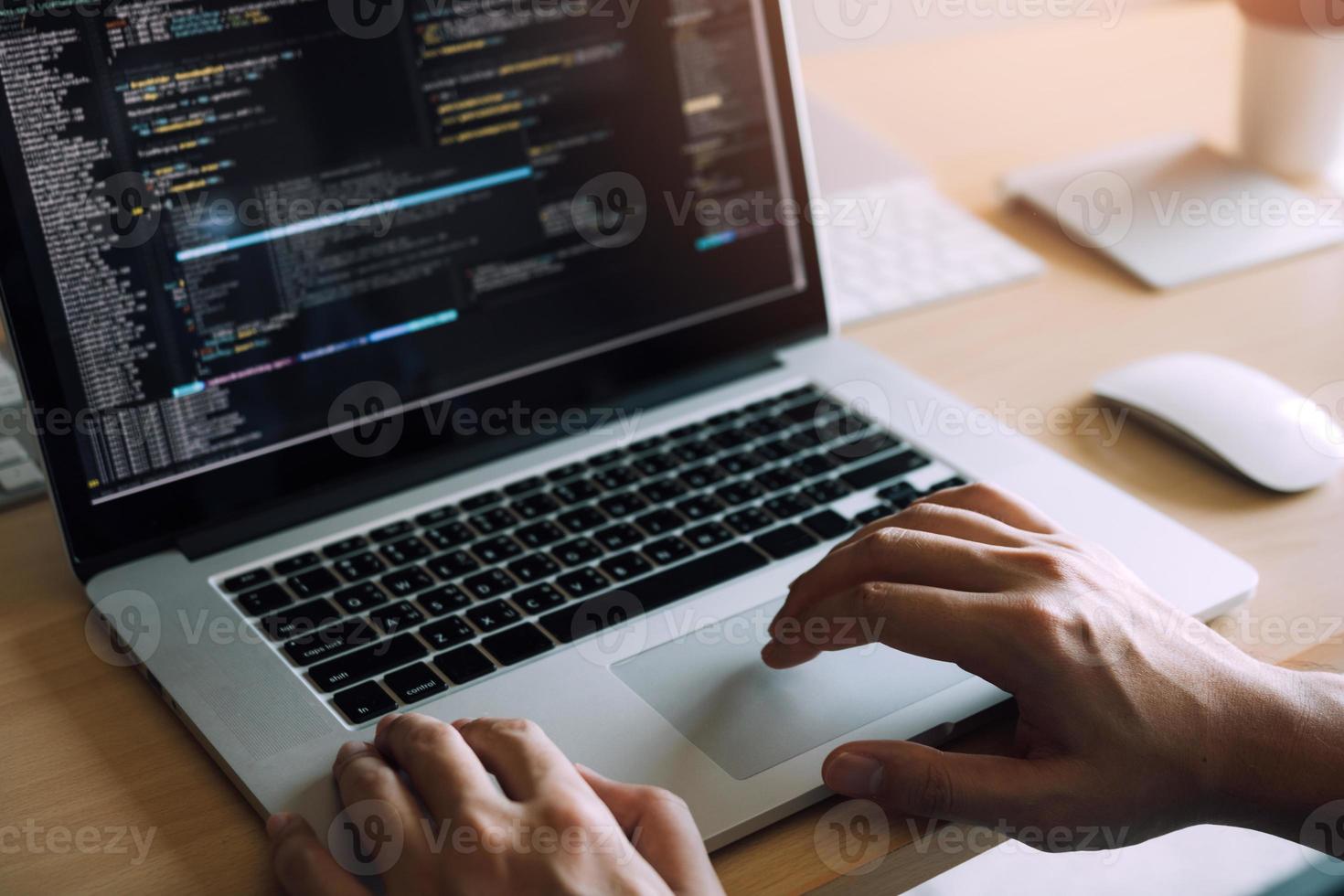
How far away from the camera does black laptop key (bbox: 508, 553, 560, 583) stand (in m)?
0.72

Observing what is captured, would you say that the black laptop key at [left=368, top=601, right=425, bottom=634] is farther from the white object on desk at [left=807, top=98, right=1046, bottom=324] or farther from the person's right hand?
the white object on desk at [left=807, top=98, right=1046, bottom=324]

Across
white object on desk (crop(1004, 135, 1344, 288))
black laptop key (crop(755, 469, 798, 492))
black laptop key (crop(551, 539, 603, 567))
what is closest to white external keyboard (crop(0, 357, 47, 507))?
black laptop key (crop(551, 539, 603, 567))

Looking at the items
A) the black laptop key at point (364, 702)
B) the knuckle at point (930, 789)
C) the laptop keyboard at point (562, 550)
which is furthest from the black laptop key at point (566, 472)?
the knuckle at point (930, 789)

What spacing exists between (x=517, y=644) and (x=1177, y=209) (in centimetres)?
79

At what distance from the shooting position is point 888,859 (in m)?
0.58

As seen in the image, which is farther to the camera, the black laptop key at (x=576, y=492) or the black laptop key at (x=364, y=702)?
the black laptop key at (x=576, y=492)

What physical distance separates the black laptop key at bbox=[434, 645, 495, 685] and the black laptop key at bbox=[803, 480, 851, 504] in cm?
23

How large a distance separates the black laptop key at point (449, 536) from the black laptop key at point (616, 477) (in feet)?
0.30

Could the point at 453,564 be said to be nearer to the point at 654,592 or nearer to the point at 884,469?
the point at 654,592

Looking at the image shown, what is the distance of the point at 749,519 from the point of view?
2.52 feet

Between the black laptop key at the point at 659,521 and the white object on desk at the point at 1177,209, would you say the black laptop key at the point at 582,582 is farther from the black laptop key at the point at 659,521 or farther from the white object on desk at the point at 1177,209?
the white object on desk at the point at 1177,209

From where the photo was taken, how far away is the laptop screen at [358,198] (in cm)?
70

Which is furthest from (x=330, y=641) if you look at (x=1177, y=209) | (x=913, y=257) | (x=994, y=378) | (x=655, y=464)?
(x=1177, y=209)

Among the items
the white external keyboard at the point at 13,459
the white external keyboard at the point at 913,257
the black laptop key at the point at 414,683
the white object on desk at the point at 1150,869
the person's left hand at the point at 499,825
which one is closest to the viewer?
the person's left hand at the point at 499,825
